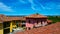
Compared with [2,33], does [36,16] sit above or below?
above

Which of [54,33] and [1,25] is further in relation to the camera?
[1,25]

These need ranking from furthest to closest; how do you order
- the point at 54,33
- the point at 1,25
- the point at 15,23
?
the point at 15,23
the point at 1,25
the point at 54,33

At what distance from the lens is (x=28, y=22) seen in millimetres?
17234

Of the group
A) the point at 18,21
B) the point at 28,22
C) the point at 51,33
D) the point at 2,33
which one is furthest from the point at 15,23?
the point at 51,33

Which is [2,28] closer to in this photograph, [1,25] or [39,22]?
[1,25]

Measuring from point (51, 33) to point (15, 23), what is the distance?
1905cm

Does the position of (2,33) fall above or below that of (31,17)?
below

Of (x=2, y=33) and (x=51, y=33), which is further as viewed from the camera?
(x=2, y=33)

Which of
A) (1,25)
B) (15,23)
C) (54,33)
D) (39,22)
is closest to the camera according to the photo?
(54,33)

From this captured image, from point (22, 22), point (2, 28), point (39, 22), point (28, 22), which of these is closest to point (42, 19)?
point (39, 22)

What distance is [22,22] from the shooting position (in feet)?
75.3

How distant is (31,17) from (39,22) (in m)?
1.19

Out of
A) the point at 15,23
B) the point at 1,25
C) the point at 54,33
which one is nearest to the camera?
the point at 54,33

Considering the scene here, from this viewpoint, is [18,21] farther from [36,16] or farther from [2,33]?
[2,33]
